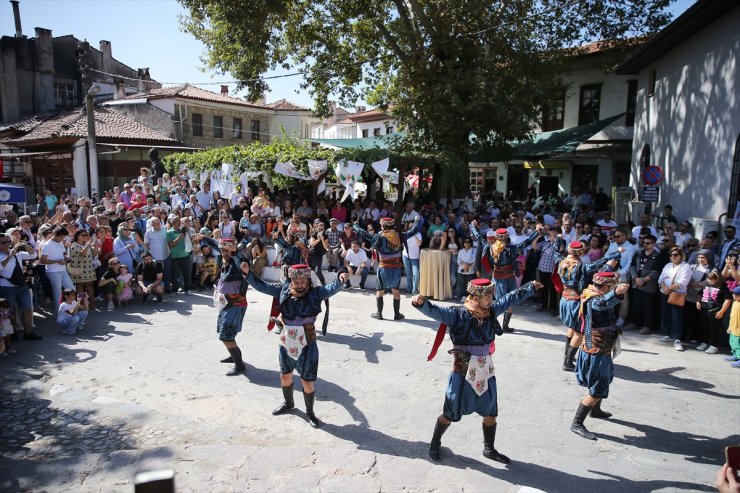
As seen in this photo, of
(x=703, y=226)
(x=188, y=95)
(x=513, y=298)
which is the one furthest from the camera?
(x=188, y=95)

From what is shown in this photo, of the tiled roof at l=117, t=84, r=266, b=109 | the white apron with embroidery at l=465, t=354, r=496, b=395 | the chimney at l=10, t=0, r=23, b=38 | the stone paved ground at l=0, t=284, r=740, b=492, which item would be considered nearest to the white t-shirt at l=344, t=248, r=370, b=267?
the stone paved ground at l=0, t=284, r=740, b=492

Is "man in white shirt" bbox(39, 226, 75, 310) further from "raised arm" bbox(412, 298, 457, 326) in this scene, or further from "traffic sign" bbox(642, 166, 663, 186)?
"traffic sign" bbox(642, 166, 663, 186)

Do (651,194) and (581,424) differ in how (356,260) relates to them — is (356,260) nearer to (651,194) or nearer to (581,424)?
(581,424)

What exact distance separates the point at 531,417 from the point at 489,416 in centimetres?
120

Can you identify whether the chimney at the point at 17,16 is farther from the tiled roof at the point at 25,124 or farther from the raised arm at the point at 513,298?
the raised arm at the point at 513,298

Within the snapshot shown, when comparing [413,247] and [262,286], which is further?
[413,247]

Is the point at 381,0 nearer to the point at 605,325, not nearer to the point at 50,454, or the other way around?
the point at 605,325

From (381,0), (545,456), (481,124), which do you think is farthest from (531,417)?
(381,0)

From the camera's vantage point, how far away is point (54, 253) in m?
8.90

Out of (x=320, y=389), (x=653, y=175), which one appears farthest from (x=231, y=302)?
(x=653, y=175)

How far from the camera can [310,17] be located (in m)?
17.3

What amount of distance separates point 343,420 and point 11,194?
1136 cm

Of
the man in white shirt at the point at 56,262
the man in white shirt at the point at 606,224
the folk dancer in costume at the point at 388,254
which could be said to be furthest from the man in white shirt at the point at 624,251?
the man in white shirt at the point at 56,262

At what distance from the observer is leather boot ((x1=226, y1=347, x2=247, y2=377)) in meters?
6.95
